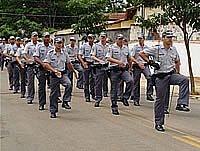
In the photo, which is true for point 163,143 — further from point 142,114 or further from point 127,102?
point 127,102

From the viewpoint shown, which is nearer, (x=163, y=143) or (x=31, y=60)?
(x=163, y=143)

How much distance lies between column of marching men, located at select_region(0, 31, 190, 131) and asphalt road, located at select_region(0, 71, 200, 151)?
0.39m

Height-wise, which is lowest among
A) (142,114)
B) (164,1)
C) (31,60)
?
(142,114)

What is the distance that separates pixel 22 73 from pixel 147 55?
21.0 feet

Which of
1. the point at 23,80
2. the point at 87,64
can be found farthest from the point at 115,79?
the point at 23,80

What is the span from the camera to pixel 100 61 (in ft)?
41.4

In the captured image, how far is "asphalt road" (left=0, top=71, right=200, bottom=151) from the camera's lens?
7773 millimetres

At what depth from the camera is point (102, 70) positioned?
12852 mm

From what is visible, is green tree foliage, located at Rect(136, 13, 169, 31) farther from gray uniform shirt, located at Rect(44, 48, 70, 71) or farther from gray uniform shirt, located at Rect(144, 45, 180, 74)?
gray uniform shirt, located at Rect(144, 45, 180, 74)

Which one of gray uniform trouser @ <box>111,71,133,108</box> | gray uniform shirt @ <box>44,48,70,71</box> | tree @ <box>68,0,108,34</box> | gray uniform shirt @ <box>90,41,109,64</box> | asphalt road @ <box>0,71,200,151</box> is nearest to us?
asphalt road @ <box>0,71,200,151</box>

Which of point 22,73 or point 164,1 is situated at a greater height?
point 164,1

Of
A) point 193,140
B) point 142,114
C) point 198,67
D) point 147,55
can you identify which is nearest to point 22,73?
point 142,114

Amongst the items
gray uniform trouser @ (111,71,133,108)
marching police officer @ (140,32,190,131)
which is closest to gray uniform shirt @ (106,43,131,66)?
gray uniform trouser @ (111,71,133,108)

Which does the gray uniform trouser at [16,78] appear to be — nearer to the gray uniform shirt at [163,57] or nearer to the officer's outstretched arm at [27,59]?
the officer's outstretched arm at [27,59]
